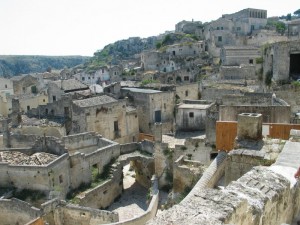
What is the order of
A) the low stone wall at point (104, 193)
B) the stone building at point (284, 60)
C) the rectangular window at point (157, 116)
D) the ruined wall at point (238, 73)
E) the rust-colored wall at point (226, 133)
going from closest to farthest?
the rust-colored wall at point (226, 133) < the low stone wall at point (104, 193) < the stone building at point (284, 60) < the rectangular window at point (157, 116) < the ruined wall at point (238, 73)

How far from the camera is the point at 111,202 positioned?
21500mm

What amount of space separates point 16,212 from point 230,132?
38.6ft

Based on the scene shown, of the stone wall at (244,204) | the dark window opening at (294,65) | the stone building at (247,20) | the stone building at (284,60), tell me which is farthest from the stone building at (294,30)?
the stone wall at (244,204)

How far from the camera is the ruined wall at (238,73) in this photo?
38531 mm

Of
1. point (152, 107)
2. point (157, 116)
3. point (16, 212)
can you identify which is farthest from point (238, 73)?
point (16, 212)

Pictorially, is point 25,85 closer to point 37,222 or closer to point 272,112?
point 37,222

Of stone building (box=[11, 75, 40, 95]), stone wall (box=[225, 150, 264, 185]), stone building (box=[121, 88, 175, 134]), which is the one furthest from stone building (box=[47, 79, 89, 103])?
stone wall (box=[225, 150, 264, 185])

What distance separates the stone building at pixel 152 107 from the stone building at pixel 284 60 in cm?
1058

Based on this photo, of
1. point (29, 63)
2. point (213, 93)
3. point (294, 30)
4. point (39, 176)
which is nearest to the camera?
point (39, 176)

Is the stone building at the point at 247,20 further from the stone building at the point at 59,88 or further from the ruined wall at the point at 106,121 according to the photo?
the ruined wall at the point at 106,121

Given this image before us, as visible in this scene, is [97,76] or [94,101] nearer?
[94,101]

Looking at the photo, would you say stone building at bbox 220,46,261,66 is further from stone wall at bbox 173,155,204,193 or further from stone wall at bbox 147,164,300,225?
stone wall at bbox 147,164,300,225

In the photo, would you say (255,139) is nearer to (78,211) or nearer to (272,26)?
(78,211)

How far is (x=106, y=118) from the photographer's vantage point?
94.5ft
